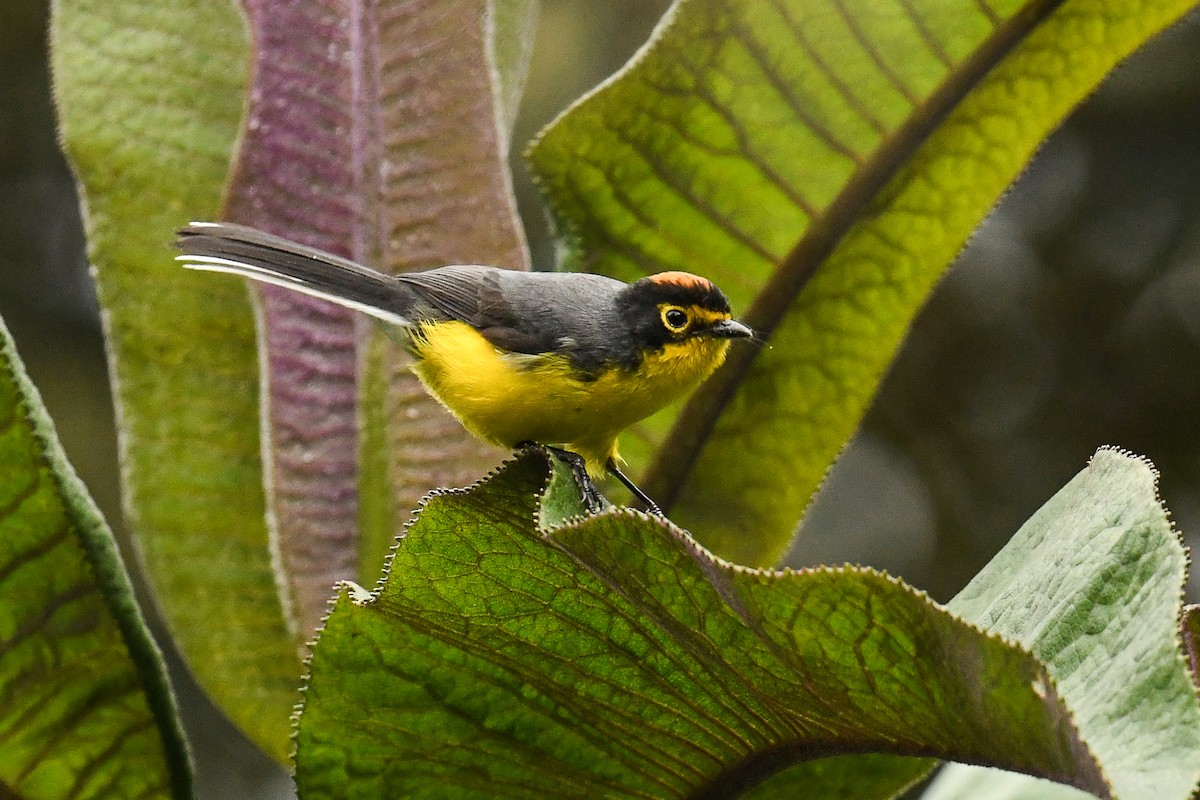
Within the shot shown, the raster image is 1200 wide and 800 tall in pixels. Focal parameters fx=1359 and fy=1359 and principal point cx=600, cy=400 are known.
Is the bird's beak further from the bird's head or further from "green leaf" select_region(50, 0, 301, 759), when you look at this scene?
"green leaf" select_region(50, 0, 301, 759)

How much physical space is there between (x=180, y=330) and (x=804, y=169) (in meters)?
0.60

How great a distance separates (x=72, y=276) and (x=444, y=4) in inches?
114

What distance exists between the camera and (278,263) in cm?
126

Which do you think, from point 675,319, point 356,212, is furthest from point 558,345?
point 356,212

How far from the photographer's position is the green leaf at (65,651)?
0.92m

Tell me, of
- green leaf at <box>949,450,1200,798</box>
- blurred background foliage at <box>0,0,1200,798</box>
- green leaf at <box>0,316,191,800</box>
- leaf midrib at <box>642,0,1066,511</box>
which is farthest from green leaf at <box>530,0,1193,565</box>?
blurred background foliage at <box>0,0,1200,798</box>

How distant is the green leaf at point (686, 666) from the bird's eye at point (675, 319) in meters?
0.54

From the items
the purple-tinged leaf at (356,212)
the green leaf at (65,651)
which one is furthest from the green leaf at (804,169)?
the green leaf at (65,651)

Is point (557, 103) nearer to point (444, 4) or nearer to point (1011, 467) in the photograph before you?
point (1011, 467)

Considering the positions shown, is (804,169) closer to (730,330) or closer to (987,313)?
(730,330)

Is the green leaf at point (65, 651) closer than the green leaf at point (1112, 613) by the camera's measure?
No

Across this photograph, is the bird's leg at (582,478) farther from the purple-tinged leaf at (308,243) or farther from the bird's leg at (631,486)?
the purple-tinged leaf at (308,243)

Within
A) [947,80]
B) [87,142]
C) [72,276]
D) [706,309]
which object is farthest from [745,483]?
[72,276]

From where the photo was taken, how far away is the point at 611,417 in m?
1.49
